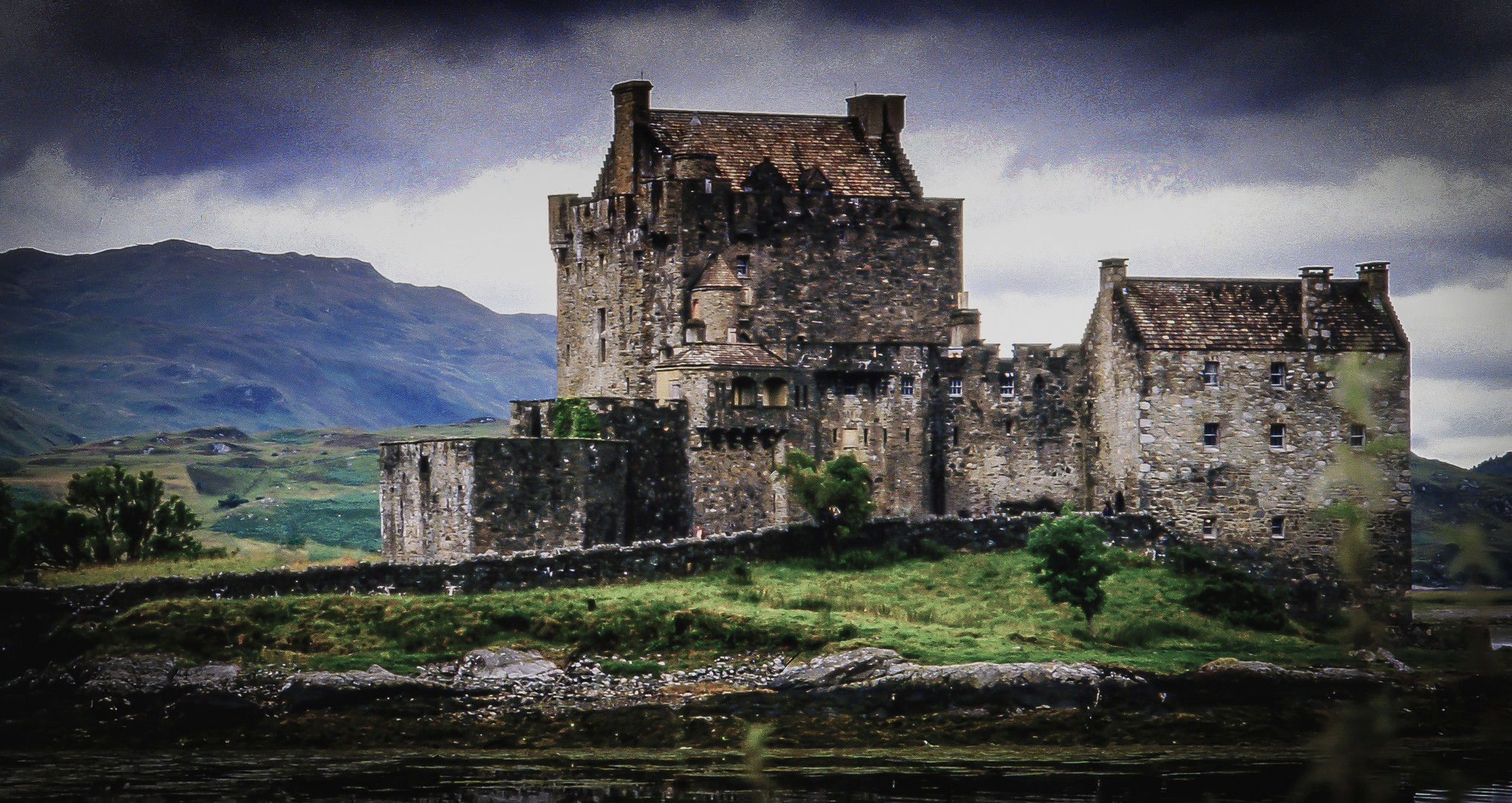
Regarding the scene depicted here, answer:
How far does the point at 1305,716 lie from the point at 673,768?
15.4 m

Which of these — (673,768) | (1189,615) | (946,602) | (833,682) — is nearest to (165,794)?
(673,768)

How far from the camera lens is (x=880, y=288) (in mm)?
55875

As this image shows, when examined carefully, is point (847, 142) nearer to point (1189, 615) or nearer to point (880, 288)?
point (880, 288)

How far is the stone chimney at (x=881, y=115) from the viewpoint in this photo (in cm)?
5891

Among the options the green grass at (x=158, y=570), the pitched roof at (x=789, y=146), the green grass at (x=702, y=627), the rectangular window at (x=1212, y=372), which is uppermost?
the pitched roof at (x=789, y=146)

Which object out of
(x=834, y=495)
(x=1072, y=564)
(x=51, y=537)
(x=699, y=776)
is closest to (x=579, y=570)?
(x=834, y=495)

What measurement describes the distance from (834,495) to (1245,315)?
14544 mm

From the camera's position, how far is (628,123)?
55.2 m

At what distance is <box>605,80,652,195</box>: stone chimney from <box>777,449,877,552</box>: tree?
12.5 m

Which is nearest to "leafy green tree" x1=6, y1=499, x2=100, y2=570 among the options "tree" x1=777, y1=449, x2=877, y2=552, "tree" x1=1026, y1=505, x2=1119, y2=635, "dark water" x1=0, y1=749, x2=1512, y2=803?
"dark water" x1=0, y1=749, x2=1512, y2=803

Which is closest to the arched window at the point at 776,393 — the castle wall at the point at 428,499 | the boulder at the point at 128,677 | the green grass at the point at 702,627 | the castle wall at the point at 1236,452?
the green grass at the point at 702,627

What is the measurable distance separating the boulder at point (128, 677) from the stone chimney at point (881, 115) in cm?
3252

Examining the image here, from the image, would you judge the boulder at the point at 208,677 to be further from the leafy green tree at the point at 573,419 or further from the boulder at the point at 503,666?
the leafy green tree at the point at 573,419

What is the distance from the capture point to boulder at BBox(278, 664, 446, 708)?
3553 cm
